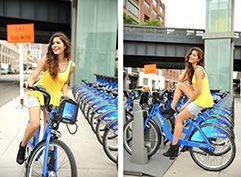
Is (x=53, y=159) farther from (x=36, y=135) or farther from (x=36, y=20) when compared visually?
(x=36, y=20)

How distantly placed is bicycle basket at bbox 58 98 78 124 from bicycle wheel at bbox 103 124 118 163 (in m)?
1.37

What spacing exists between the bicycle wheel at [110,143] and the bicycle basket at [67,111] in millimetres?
1374

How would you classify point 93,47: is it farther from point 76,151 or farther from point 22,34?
point 76,151

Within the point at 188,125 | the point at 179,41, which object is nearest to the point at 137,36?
the point at 179,41

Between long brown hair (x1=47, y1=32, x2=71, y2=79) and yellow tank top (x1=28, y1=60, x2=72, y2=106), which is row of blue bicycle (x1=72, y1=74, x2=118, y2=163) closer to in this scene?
yellow tank top (x1=28, y1=60, x2=72, y2=106)

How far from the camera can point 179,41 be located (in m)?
26.9

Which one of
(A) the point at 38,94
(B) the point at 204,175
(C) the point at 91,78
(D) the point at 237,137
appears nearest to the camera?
(A) the point at 38,94

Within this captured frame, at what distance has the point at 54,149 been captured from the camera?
2889 mm

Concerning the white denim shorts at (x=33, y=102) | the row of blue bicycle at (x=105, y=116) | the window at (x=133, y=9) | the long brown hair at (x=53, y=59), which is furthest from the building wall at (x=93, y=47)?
the white denim shorts at (x=33, y=102)

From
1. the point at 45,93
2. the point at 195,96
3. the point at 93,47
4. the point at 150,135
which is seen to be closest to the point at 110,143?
the point at 150,135

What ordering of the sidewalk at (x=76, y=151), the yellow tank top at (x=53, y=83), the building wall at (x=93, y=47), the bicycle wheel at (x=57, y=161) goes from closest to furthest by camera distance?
the bicycle wheel at (x=57, y=161), the yellow tank top at (x=53, y=83), the sidewalk at (x=76, y=151), the building wall at (x=93, y=47)

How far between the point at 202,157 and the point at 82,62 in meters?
15.0

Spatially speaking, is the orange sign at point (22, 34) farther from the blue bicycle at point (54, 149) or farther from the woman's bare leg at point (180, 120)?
the blue bicycle at point (54, 149)

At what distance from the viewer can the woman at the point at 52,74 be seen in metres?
3.16
